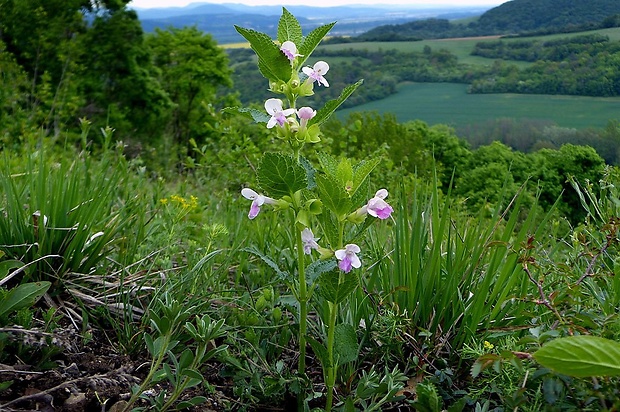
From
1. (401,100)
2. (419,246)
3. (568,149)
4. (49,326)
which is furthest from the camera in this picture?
(401,100)

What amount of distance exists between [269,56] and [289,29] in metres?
0.14

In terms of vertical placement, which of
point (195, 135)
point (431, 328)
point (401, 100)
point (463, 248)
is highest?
point (463, 248)

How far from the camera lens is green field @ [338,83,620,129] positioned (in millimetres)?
12187

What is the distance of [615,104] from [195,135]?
19.0m

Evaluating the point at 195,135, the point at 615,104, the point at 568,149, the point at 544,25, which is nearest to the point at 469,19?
the point at 544,25

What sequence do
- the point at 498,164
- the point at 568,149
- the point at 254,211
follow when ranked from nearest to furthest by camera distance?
the point at 254,211, the point at 568,149, the point at 498,164

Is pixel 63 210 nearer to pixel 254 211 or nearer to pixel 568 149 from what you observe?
pixel 254 211

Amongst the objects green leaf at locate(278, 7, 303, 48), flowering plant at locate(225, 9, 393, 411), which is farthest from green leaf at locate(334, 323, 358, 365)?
green leaf at locate(278, 7, 303, 48)

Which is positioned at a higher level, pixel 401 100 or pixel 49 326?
pixel 49 326

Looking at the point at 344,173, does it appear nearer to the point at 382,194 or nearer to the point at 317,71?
the point at 382,194

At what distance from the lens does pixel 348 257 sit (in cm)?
127

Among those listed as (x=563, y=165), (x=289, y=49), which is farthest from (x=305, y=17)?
(x=289, y=49)

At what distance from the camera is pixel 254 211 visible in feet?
4.32

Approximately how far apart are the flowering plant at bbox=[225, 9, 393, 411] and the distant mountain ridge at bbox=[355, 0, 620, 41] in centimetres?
1406
